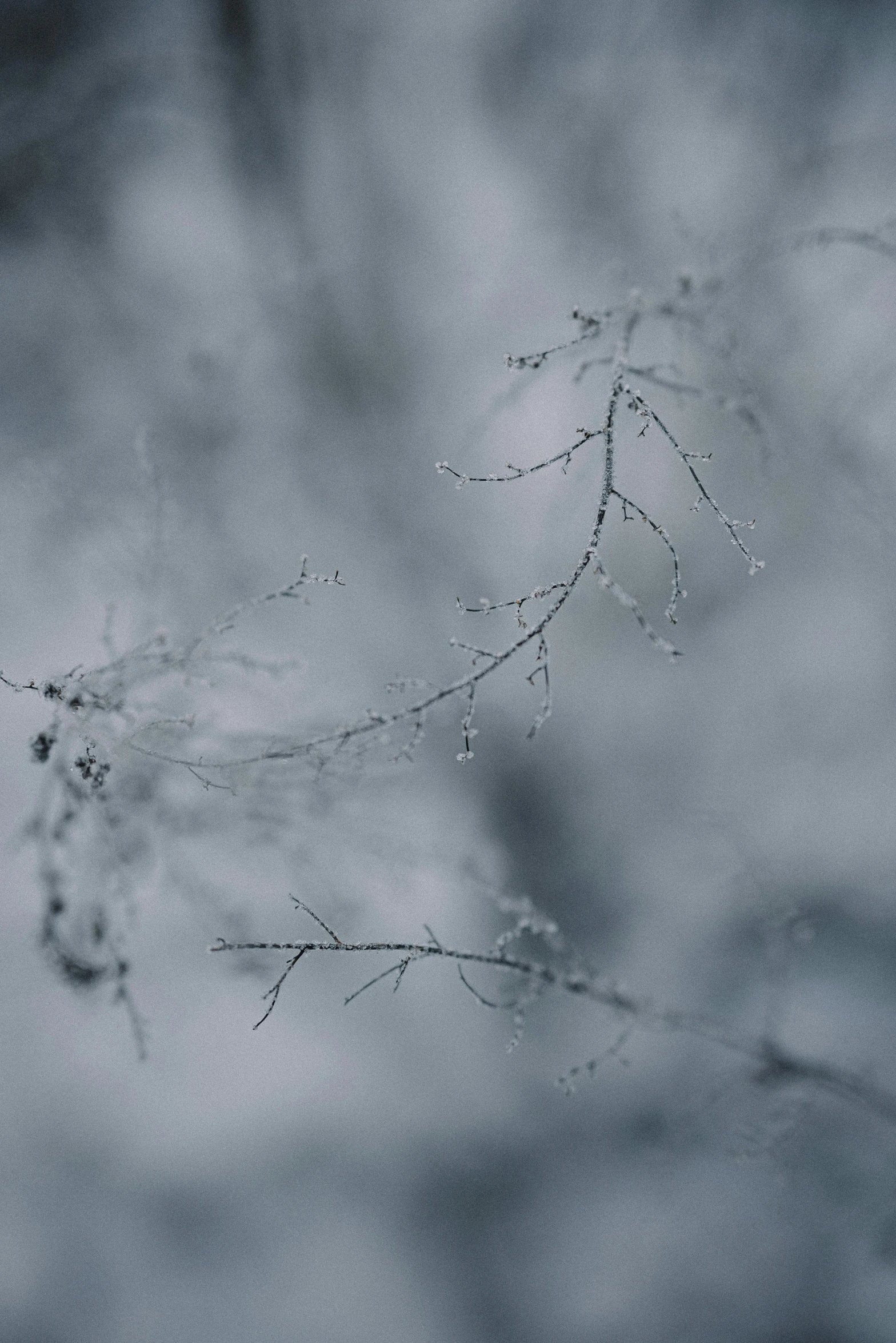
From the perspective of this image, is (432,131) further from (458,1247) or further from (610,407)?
(458,1247)

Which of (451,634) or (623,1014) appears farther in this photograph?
(451,634)

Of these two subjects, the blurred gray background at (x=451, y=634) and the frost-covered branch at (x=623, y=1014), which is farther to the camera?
the blurred gray background at (x=451, y=634)

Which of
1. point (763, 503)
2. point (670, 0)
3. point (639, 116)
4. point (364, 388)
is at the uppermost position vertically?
point (670, 0)

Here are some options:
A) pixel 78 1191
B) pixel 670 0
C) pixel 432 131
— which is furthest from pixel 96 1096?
pixel 670 0

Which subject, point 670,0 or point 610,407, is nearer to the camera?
point 610,407

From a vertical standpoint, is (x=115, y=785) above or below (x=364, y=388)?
below

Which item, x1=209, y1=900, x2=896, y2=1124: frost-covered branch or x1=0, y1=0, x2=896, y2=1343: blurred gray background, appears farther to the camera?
x1=0, y1=0, x2=896, y2=1343: blurred gray background

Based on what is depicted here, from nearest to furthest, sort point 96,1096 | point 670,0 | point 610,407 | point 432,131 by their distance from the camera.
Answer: point 610,407 < point 670,0 < point 432,131 < point 96,1096

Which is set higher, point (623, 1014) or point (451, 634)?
point (451, 634)
